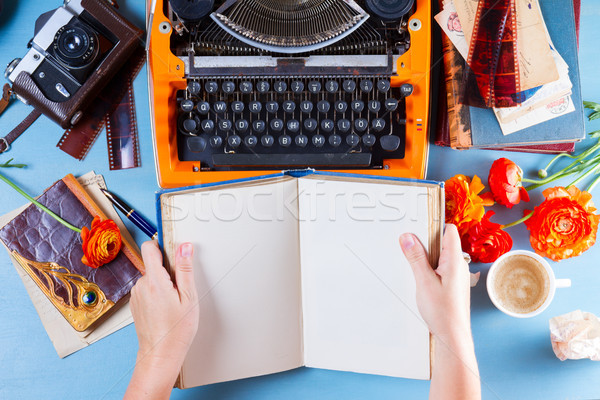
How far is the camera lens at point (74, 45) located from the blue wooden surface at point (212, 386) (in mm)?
187

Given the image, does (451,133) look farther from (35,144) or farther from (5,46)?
(5,46)

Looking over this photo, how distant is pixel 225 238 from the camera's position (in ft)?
4.39

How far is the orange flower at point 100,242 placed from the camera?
4.75 feet

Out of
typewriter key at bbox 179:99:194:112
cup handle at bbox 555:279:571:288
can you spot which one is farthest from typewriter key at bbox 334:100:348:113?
cup handle at bbox 555:279:571:288

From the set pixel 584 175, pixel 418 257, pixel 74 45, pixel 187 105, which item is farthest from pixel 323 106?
pixel 584 175

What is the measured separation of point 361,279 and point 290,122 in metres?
0.53

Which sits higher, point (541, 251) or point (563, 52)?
point (563, 52)

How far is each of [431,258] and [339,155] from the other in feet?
1.38

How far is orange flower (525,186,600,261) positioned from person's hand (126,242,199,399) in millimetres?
1065

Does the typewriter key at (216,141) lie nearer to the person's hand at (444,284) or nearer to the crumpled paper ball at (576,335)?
the person's hand at (444,284)

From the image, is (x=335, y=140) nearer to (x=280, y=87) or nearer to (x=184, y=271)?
(x=280, y=87)

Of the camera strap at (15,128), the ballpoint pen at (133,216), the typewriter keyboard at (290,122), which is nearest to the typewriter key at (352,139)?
the typewriter keyboard at (290,122)

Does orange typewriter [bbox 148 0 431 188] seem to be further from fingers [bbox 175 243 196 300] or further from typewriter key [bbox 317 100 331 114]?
fingers [bbox 175 243 196 300]

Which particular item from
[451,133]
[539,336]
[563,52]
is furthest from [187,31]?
[539,336]
